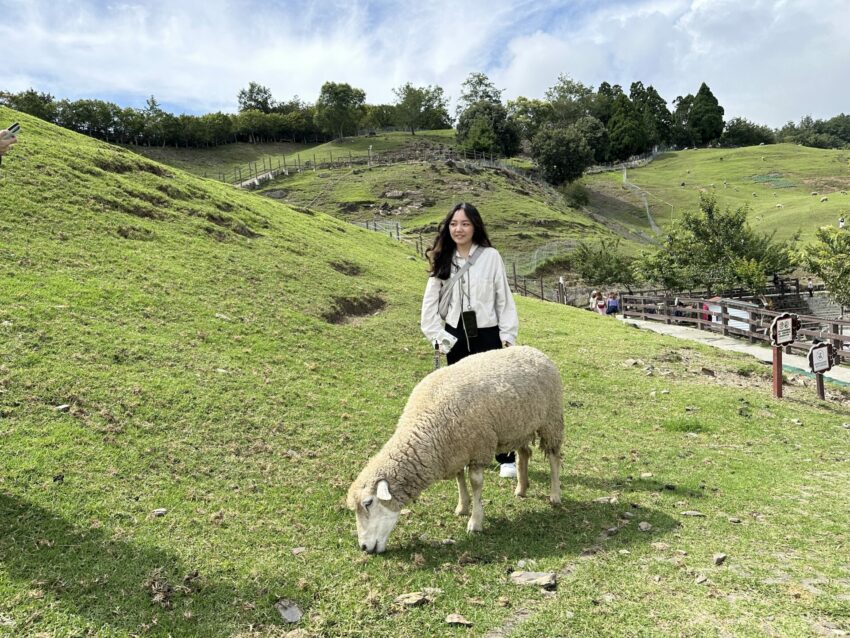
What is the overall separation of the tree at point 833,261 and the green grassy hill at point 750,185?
1562 inches

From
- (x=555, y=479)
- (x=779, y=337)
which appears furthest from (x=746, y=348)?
(x=555, y=479)

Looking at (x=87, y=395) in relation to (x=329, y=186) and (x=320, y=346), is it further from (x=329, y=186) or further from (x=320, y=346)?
(x=329, y=186)

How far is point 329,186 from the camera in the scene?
70625 mm

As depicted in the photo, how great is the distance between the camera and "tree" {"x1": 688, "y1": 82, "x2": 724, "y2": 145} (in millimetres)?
126438

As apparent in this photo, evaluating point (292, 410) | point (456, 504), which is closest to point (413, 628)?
point (456, 504)

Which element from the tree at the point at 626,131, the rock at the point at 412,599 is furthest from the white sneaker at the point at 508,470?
the tree at the point at 626,131

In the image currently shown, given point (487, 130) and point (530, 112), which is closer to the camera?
point (487, 130)

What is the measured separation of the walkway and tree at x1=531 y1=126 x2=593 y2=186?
63.1 meters

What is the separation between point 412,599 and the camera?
437 centimetres

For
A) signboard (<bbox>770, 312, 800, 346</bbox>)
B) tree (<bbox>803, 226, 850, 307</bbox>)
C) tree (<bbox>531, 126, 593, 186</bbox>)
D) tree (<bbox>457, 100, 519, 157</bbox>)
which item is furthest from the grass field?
signboard (<bbox>770, 312, 800, 346</bbox>)

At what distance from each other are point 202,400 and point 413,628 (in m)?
5.45

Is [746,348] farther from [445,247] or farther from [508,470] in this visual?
[445,247]

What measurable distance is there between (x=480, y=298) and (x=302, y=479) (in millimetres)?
3183

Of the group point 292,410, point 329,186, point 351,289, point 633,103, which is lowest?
point 292,410
